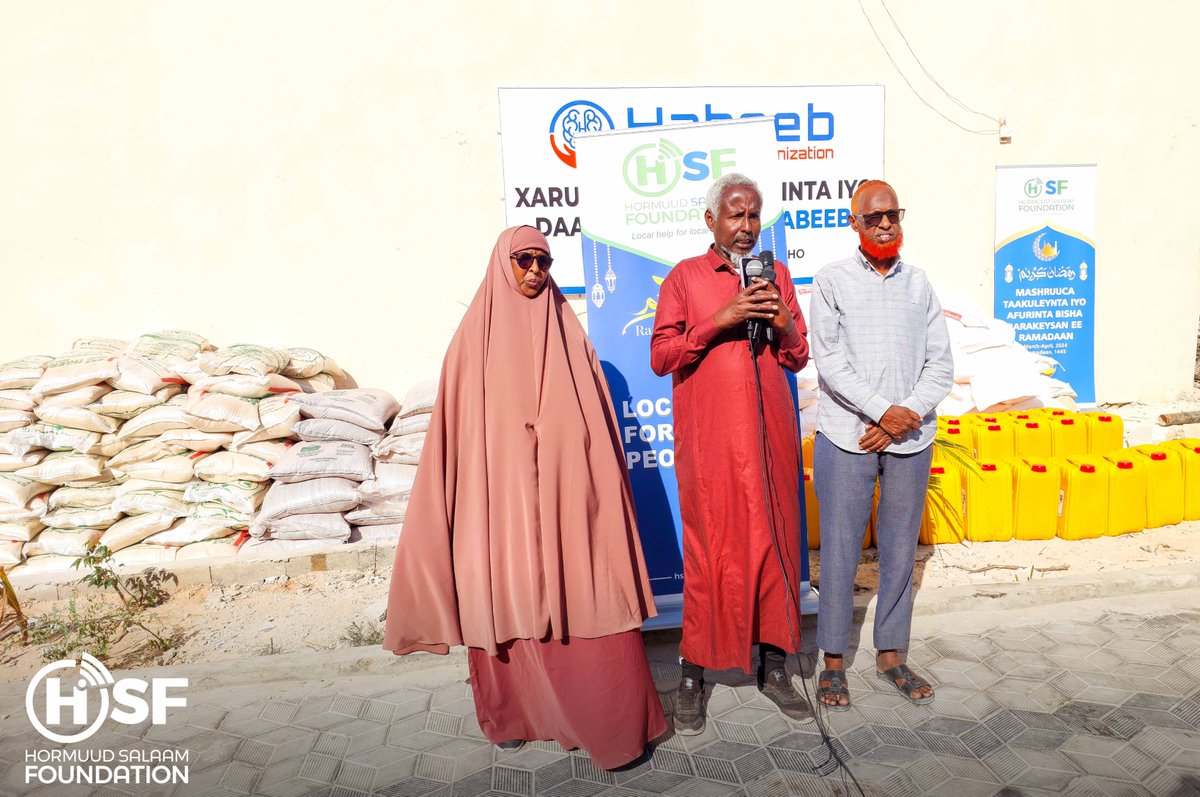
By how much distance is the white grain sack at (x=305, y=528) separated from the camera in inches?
184

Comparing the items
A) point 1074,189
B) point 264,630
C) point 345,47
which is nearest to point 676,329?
point 264,630

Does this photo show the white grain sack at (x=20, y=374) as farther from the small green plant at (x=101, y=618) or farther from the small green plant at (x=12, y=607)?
the small green plant at (x=12, y=607)

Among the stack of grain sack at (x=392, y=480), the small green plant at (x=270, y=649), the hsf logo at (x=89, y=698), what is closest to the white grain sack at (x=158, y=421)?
the stack of grain sack at (x=392, y=480)

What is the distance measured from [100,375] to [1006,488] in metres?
5.80

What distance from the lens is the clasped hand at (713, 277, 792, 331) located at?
2.64 meters

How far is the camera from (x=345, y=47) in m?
6.01

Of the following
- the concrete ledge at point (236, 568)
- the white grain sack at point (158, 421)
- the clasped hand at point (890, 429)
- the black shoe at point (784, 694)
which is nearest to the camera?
the clasped hand at point (890, 429)

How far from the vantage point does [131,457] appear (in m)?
4.95

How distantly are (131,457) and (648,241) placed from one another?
3.83m

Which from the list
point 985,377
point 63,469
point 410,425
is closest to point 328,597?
point 410,425

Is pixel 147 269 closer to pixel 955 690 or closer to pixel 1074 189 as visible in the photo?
pixel 955 690

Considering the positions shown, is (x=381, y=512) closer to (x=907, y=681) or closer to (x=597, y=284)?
(x=597, y=284)

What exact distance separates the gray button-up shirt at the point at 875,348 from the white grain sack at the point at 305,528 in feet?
10.5

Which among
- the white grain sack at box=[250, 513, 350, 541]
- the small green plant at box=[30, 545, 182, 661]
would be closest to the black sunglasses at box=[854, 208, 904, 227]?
the white grain sack at box=[250, 513, 350, 541]
